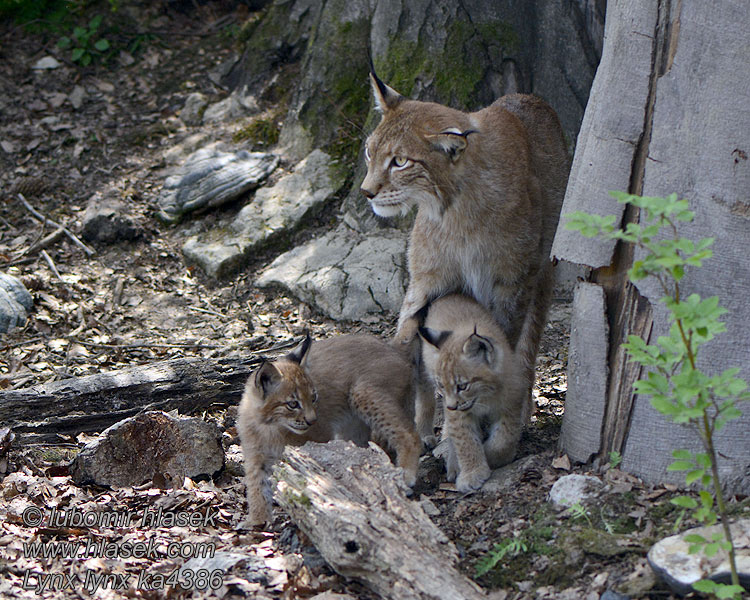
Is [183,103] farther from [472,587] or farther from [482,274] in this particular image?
[472,587]

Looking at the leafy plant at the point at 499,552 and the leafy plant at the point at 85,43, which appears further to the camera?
the leafy plant at the point at 85,43

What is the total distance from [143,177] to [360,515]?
6.30m

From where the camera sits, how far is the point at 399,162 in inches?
209

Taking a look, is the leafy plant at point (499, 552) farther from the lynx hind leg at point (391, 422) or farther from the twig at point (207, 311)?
the twig at point (207, 311)

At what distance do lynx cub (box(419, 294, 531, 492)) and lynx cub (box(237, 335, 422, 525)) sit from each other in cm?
26

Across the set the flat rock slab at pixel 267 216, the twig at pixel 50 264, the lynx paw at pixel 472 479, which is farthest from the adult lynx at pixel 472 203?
the twig at pixel 50 264

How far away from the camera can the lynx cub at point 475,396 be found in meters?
4.89

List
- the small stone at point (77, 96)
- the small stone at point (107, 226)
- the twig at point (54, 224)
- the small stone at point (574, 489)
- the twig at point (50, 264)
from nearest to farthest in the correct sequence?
the small stone at point (574, 489) → the twig at point (50, 264) → the twig at point (54, 224) → the small stone at point (107, 226) → the small stone at point (77, 96)

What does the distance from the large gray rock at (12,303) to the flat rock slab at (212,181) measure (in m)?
1.66

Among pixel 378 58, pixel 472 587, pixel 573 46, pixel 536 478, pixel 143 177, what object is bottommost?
pixel 143 177

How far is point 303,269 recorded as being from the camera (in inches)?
312

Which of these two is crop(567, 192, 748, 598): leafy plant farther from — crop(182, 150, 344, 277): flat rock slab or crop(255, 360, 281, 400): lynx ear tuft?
crop(182, 150, 344, 277): flat rock slab

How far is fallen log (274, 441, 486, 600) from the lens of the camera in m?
3.41

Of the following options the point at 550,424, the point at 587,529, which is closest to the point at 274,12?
the point at 550,424
